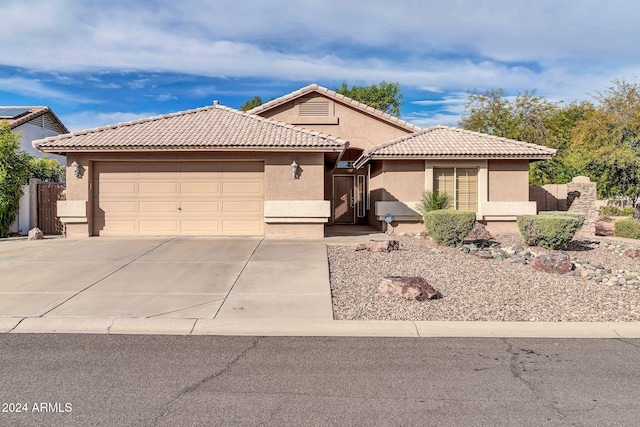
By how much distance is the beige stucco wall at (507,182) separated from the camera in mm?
17422

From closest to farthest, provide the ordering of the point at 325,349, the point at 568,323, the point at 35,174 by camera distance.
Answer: the point at 325,349 → the point at 568,323 → the point at 35,174

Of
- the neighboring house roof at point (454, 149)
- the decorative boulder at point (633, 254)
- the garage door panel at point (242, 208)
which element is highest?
the neighboring house roof at point (454, 149)

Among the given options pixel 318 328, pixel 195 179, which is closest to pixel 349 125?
pixel 195 179

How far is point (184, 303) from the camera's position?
25.1ft

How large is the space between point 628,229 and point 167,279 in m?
18.6

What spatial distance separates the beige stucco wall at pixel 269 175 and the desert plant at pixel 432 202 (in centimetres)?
421

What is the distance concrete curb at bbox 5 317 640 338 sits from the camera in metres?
6.38

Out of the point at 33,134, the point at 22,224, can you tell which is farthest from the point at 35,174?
the point at 33,134

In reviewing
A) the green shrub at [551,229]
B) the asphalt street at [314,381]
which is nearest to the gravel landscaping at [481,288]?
the green shrub at [551,229]

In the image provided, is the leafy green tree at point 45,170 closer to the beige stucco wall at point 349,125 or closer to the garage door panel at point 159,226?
the garage door panel at point 159,226

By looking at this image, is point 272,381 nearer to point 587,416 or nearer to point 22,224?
point 587,416

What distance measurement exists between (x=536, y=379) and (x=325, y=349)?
2369 millimetres

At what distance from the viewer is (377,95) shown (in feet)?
155

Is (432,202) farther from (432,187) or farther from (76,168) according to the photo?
(76,168)
